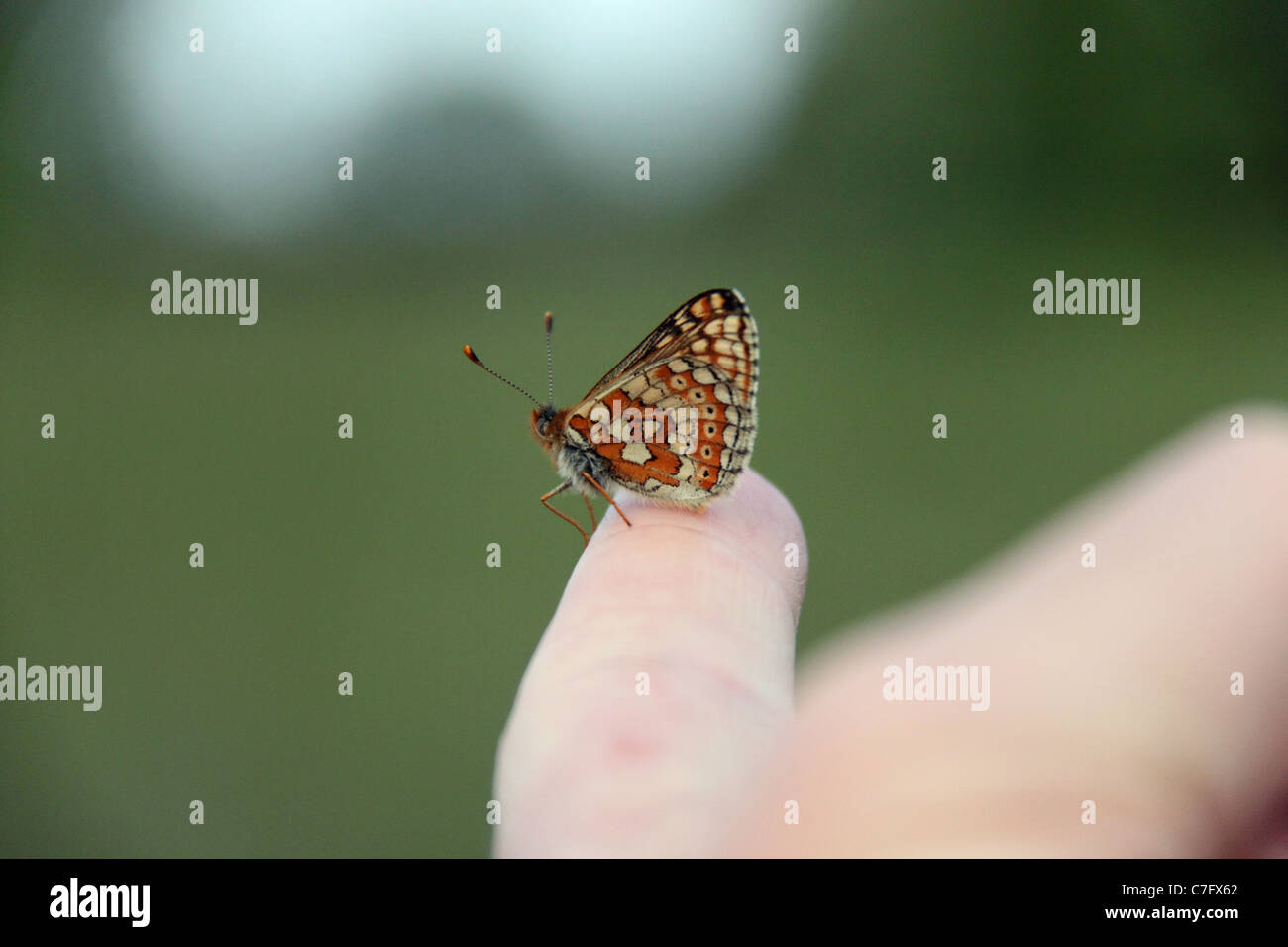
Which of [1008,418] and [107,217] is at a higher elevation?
[107,217]

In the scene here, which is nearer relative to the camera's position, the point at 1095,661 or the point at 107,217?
the point at 1095,661

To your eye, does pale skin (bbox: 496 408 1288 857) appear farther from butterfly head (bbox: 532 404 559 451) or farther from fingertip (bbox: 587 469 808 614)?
butterfly head (bbox: 532 404 559 451)

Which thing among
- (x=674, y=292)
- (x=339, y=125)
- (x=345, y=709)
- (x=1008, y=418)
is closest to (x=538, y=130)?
(x=339, y=125)

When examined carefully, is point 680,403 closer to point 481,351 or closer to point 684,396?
point 684,396

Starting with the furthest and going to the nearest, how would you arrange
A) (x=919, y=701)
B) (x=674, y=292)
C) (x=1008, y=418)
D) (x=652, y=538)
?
(x=674, y=292), (x=1008, y=418), (x=652, y=538), (x=919, y=701)

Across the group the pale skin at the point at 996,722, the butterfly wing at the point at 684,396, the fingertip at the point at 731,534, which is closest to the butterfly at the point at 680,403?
the butterfly wing at the point at 684,396

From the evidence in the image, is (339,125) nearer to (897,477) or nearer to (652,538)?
(897,477)

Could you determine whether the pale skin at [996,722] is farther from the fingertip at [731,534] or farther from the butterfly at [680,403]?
the butterfly at [680,403]
